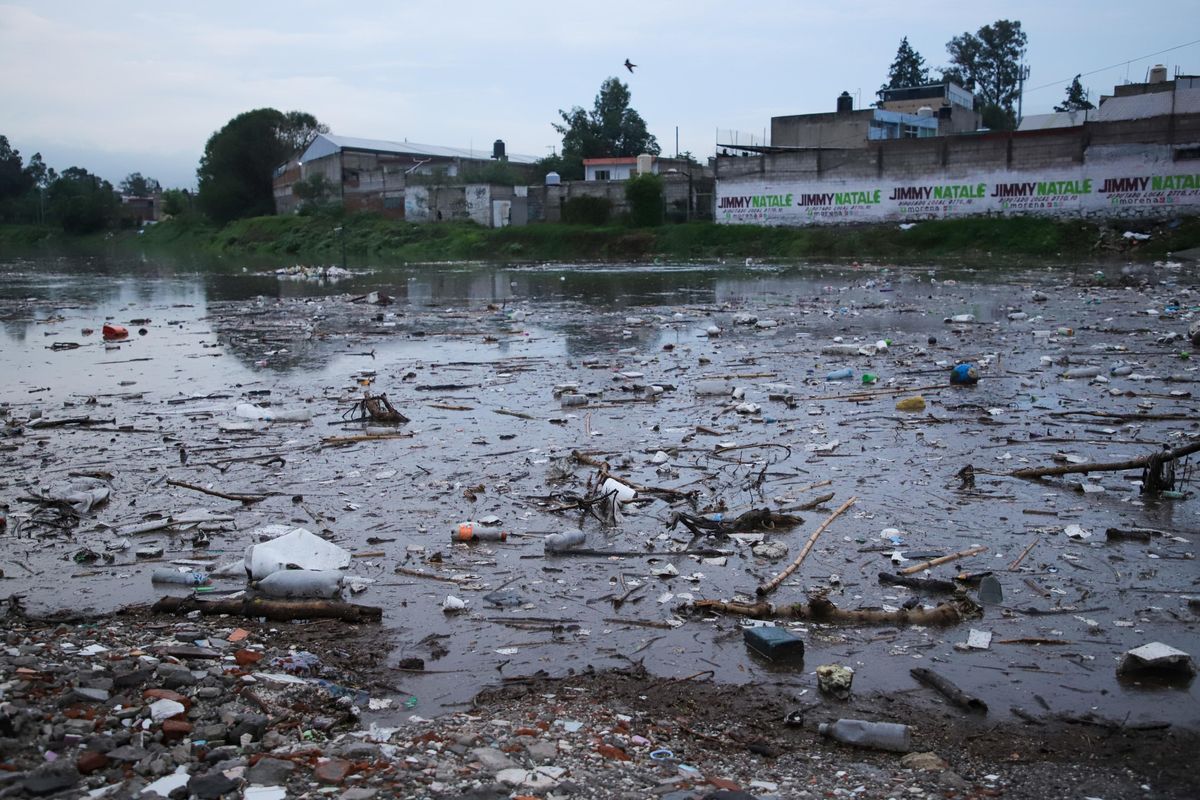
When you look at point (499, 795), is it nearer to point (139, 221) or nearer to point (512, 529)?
point (512, 529)

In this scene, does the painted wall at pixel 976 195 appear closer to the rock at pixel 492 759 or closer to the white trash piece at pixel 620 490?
the white trash piece at pixel 620 490

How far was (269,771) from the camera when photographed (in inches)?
96.2

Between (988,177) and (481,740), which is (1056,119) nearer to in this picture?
(988,177)

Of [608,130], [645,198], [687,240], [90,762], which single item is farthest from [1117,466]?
[608,130]

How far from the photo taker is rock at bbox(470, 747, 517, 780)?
253 cm

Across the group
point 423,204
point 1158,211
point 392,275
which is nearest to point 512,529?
point 392,275

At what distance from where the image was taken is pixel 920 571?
4.14m

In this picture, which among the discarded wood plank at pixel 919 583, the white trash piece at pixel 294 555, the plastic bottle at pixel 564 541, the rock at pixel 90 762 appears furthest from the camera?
the plastic bottle at pixel 564 541

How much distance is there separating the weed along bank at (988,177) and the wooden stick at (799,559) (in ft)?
97.3

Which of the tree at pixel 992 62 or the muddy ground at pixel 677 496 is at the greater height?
the tree at pixel 992 62

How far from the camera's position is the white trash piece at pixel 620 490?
5172mm

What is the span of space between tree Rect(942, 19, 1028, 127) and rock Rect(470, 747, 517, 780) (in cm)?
6398

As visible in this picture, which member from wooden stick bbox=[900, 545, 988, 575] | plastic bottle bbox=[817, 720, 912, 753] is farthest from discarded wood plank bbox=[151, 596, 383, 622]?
wooden stick bbox=[900, 545, 988, 575]

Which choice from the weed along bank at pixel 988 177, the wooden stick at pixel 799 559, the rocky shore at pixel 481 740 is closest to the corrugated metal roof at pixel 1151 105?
the weed along bank at pixel 988 177
